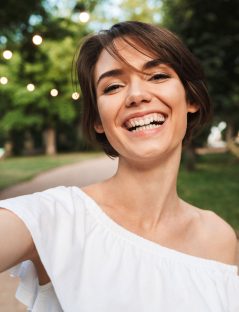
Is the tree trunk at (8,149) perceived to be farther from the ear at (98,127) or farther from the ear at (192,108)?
the ear at (192,108)

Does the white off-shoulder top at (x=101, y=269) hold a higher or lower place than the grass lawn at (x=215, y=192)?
higher

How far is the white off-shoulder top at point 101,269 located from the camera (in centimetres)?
115

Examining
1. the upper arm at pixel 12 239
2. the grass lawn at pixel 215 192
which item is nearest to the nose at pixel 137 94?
the upper arm at pixel 12 239

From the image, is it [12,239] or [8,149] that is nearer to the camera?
[12,239]

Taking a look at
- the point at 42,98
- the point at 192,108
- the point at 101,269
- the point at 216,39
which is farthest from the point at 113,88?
the point at 42,98

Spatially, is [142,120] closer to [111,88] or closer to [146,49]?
[111,88]

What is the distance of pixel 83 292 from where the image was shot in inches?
45.1

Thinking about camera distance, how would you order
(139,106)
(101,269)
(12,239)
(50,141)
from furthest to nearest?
(50,141) < (139,106) < (101,269) < (12,239)

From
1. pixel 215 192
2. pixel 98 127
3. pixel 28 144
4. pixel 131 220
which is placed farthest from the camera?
pixel 28 144

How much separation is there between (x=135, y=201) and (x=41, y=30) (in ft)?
25.7

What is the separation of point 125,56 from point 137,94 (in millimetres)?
155

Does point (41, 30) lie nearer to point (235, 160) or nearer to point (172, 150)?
point (172, 150)

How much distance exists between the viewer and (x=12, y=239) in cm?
108

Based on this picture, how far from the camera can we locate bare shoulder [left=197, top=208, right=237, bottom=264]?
145 centimetres
